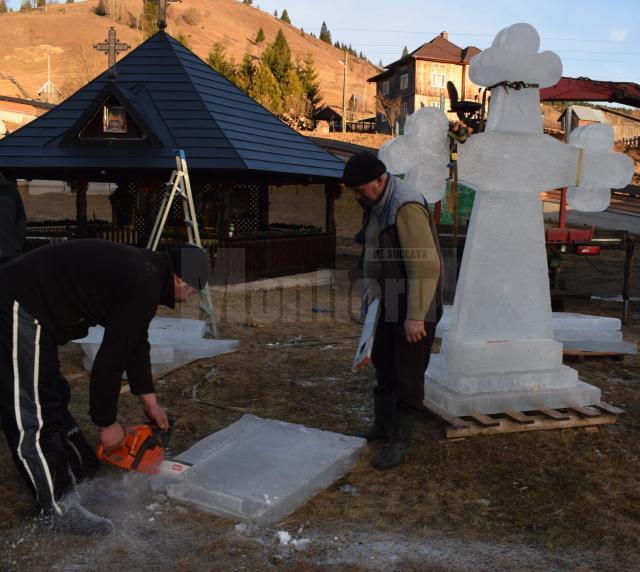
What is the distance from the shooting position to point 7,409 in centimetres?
315

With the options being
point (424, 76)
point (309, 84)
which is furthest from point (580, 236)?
point (424, 76)

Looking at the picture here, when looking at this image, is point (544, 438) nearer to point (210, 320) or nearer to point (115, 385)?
point (115, 385)

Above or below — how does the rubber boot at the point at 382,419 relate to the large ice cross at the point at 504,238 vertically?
below

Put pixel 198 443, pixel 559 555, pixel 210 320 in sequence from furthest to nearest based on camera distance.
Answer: pixel 210 320 → pixel 198 443 → pixel 559 555

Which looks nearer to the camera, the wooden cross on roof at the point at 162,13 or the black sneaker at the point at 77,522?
the black sneaker at the point at 77,522

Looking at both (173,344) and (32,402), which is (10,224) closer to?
(32,402)

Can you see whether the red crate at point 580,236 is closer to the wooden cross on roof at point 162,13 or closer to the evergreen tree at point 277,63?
the wooden cross on roof at point 162,13

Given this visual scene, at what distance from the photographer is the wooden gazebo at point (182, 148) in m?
12.6

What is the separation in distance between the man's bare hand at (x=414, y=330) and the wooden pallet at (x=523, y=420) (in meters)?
0.87

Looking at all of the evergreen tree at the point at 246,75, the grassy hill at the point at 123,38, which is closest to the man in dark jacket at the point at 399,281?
the evergreen tree at the point at 246,75

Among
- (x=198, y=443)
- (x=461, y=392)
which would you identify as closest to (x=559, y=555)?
(x=461, y=392)

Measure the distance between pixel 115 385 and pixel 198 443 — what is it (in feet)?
4.18

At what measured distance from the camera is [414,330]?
3941mm

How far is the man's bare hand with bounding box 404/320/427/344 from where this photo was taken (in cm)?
394
